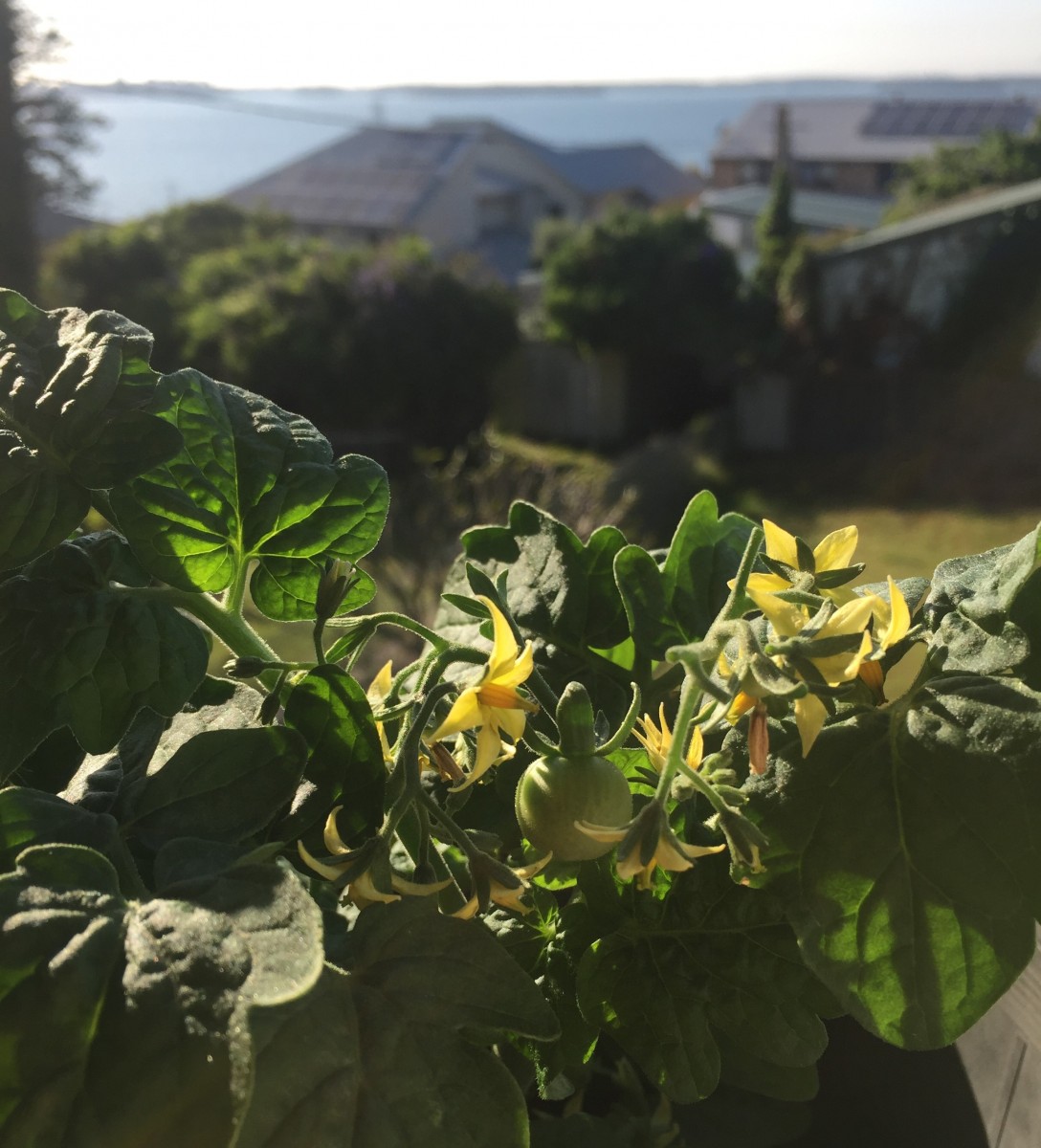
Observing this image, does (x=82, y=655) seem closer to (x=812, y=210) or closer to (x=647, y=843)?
(x=647, y=843)

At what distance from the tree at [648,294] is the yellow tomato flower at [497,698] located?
19.8 feet

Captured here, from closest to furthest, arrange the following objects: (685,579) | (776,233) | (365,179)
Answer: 1. (685,579)
2. (776,233)
3. (365,179)

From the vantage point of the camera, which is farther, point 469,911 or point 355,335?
point 355,335

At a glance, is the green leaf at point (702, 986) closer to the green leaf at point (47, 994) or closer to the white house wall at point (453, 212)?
the green leaf at point (47, 994)

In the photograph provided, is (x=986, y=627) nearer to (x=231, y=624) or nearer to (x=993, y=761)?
(x=993, y=761)

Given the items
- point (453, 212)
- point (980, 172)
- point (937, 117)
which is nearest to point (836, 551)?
point (980, 172)

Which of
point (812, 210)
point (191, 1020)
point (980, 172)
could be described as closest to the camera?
point (191, 1020)

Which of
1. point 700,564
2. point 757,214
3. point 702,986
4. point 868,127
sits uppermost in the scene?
point 700,564

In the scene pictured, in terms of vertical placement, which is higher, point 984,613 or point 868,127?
point 984,613

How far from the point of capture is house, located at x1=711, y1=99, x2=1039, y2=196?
14.7 meters

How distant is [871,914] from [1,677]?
277 mm

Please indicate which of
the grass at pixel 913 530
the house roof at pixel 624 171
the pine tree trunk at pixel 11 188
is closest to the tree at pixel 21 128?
the pine tree trunk at pixel 11 188

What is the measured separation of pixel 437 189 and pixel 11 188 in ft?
23.9

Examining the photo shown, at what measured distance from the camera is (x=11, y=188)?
18.4 ft
